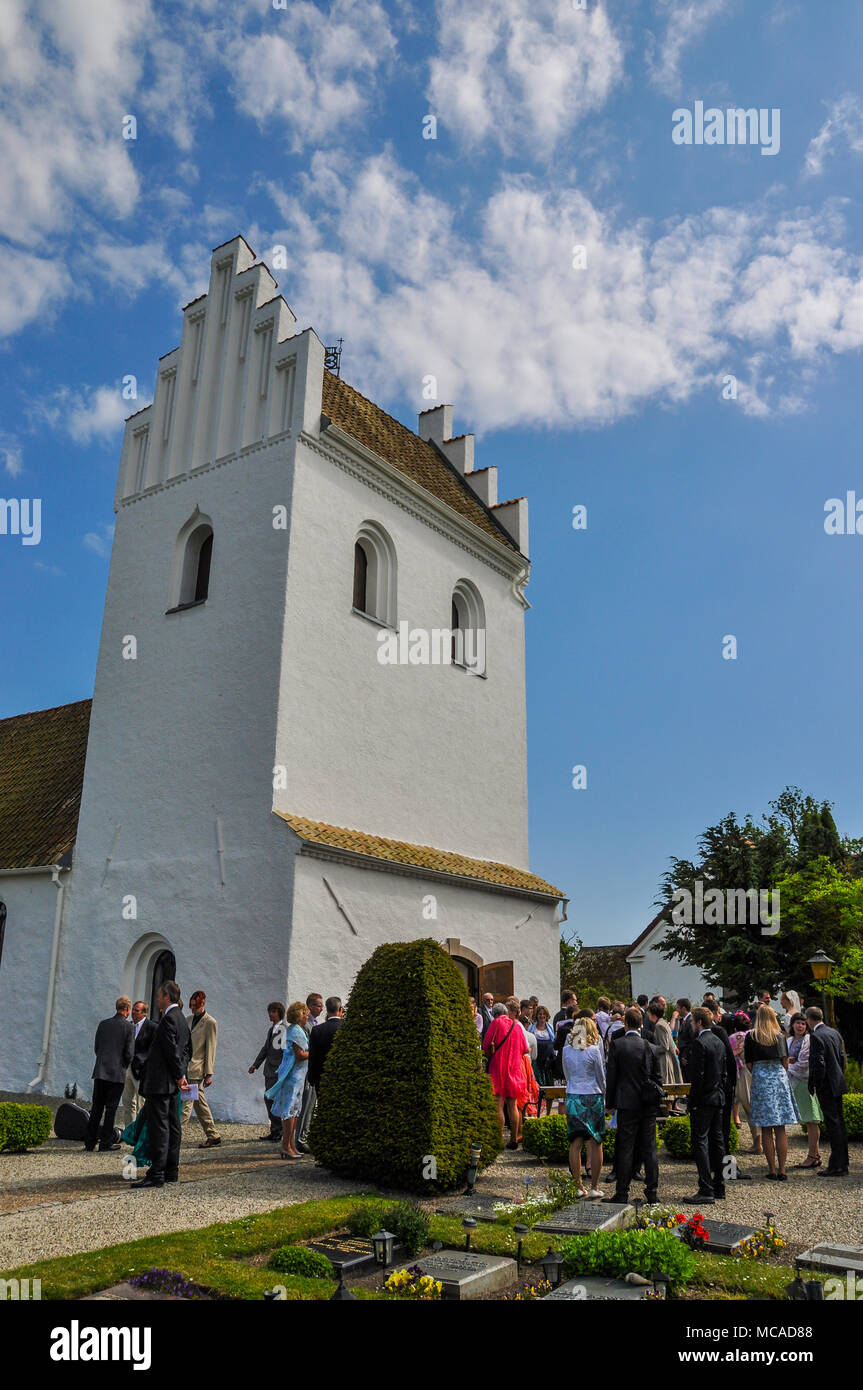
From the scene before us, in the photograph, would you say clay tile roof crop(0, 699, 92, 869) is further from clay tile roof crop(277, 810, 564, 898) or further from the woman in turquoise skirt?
the woman in turquoise skirt

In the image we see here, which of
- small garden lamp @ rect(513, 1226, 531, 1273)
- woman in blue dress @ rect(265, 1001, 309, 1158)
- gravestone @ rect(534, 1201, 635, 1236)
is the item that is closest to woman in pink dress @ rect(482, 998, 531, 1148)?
woman in blue dress @ rect(265, 1001, 309, 1158)

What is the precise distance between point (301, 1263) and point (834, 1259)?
152 inches

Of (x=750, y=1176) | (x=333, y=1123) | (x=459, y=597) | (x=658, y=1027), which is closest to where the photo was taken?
(x=333, y=1123)

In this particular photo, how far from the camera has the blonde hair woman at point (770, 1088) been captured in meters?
11.3

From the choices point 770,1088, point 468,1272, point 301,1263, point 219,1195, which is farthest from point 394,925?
point 468,1272

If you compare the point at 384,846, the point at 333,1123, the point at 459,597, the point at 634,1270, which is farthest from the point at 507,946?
the point at 634,1270

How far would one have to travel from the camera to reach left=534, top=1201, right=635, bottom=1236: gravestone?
7852 millimetres

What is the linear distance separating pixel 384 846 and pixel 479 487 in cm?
1141

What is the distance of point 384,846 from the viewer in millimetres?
17375

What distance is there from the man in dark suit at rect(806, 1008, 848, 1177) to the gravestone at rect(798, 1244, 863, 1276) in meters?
4.90

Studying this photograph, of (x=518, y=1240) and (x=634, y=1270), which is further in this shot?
(x=518, y=1240)

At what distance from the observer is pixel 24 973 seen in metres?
18.5

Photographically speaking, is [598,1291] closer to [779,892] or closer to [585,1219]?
[585,1219]
